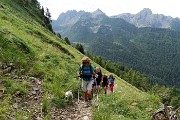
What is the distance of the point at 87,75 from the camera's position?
17844 millimetres

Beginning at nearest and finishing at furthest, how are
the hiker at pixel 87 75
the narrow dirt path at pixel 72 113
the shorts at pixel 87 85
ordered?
the narrow dirt path at pixel 72 113
the hiker at pixel 87 75
the shorts at pixel 87 85

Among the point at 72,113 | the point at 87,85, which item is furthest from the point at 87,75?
the point at 72,113

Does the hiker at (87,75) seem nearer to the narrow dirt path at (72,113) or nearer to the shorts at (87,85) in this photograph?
the shorts at (87,85)

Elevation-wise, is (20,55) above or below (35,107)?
above

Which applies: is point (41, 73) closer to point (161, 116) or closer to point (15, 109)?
point (15, 109)

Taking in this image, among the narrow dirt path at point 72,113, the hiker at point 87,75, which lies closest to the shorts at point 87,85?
the hiker at point 87,75

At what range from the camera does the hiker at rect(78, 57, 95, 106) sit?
1780 cm

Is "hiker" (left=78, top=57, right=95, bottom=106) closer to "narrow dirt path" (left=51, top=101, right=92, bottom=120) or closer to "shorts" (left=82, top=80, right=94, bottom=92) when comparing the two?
"shorts" (left=82, top=80, right=94, bottom=92)

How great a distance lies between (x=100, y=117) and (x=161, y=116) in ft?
9.80

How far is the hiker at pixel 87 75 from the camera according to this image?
58.4ft

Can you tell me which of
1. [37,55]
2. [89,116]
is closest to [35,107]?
[89,116]

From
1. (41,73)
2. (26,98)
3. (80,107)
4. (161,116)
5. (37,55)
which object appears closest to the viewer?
(161,116)

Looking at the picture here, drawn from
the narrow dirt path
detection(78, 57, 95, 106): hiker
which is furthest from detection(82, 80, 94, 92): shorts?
the narrow dirt path

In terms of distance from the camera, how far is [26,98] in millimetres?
15375
